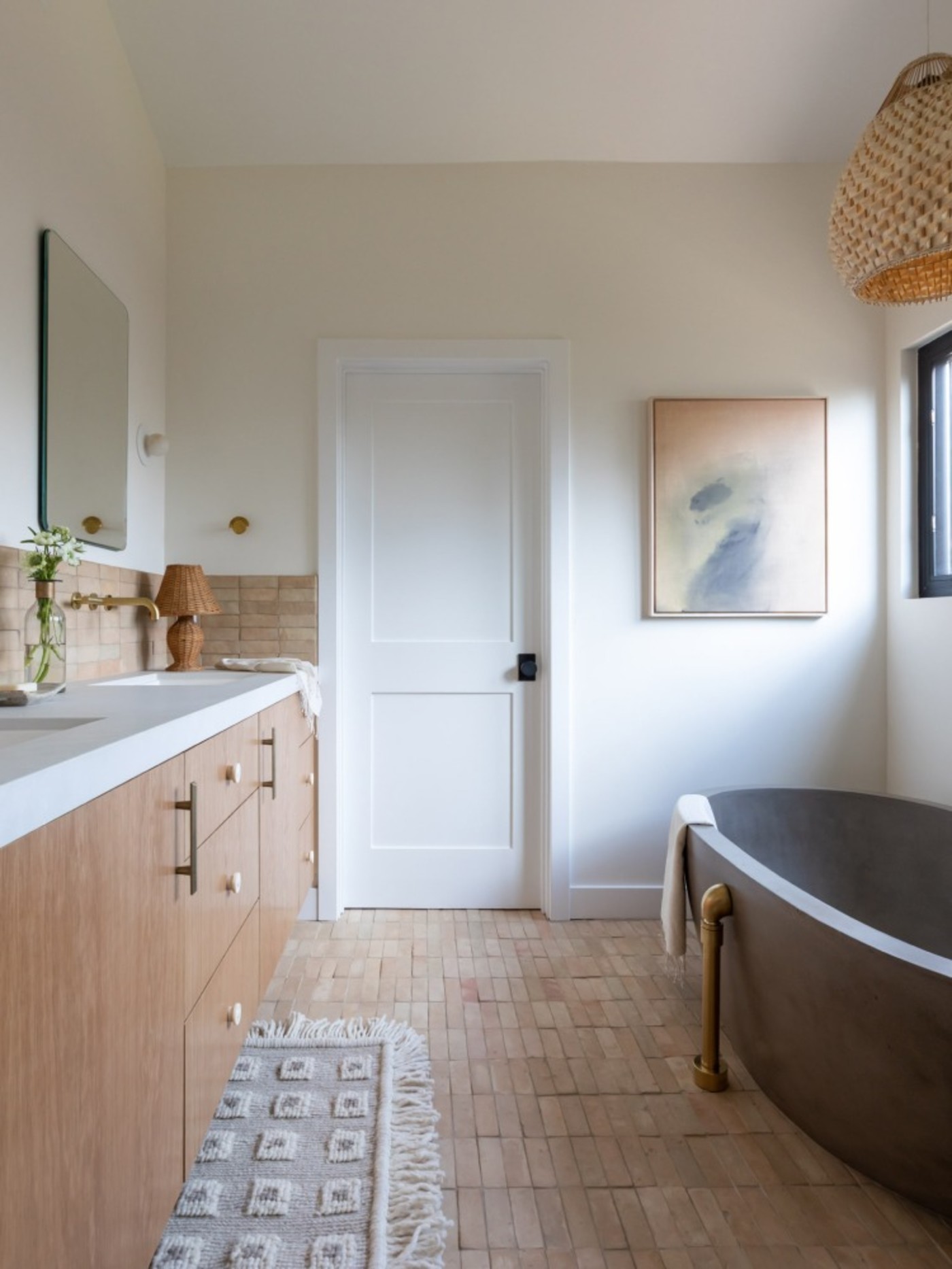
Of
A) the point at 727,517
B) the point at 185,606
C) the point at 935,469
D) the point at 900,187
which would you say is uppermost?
the point at 900,187

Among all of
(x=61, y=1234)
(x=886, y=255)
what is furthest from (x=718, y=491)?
(x=61, y=1234)

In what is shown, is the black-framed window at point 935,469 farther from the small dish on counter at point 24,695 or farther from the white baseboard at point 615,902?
the small dish on counter at point 24,695

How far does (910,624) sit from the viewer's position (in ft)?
9.11

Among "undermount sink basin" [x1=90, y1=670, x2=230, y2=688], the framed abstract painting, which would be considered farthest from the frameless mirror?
the framed abstract painting

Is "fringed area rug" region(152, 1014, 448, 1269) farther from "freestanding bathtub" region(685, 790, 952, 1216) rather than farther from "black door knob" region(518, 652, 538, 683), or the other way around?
"black door knob" region(518, 652, 538, 683)

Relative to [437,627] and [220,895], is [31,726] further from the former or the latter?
[437,627]

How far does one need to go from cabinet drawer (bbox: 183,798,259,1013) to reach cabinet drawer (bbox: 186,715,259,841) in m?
0.03

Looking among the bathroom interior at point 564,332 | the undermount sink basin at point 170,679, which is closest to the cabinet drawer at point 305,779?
the bathroom interior at point 564,332

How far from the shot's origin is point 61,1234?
31.3 inches

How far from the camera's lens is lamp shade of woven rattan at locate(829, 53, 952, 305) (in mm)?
1452

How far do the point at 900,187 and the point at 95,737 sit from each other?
1614 mm

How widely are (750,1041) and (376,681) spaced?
1678mm

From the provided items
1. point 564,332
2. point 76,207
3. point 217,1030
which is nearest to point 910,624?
point 564,332

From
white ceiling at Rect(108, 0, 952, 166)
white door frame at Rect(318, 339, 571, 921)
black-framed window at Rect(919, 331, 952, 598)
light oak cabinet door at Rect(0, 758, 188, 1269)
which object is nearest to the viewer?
light oak cabinet door at Rect(0, 758, 188, 1269)
